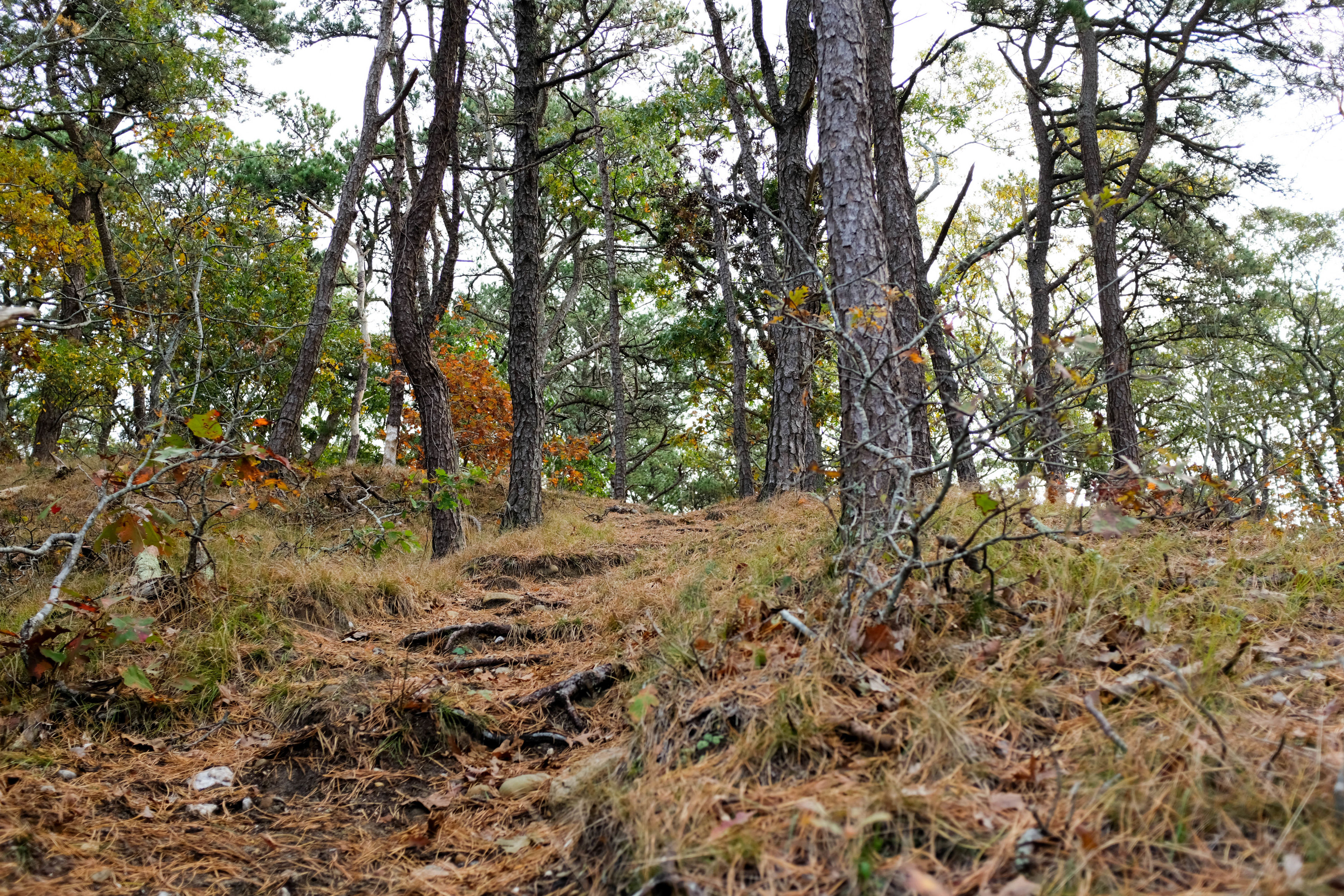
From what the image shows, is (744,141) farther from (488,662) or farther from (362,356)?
(488,662)

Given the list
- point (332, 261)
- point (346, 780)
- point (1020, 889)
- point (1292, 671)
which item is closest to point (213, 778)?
point (346, 780)

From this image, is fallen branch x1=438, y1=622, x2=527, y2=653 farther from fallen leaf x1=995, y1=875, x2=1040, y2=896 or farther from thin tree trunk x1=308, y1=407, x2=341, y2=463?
thin tree trunk x1=308, y1=407, x2=341, y2=463

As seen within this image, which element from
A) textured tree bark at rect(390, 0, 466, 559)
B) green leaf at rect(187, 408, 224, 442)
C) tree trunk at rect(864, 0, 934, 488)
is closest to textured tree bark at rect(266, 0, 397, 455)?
textured tree bark at rect(390, 0, 466, 559)

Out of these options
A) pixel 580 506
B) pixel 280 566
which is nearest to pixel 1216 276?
pixel 580 506

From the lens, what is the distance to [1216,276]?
13.2m

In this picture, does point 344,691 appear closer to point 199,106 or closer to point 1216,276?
point 199,106

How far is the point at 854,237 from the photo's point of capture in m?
4.04

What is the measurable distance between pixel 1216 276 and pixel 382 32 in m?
14.7

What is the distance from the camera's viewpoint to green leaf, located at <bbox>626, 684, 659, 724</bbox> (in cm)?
234

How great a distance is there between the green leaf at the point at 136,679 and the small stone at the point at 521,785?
1526 mm

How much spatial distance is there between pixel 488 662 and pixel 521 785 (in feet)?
4.05

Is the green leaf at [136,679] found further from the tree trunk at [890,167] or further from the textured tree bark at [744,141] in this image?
the textured tree bark at [744,141]

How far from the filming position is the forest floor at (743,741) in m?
1.59

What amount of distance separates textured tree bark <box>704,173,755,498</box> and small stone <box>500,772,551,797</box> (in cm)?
875
